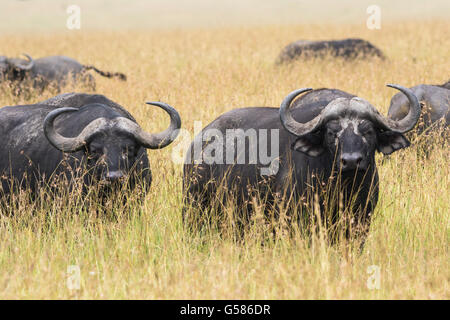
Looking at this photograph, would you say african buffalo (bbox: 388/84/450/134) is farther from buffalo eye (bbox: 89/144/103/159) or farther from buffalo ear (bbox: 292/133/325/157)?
buffalo eye (bbox: 89/144/103/159)

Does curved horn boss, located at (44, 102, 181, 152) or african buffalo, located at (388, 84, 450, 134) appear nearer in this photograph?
curved horn boss, located at (44, 102, 181, 152)

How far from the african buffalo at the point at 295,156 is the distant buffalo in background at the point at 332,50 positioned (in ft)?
31.7

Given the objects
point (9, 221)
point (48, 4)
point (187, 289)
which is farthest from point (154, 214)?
point (48, 4)

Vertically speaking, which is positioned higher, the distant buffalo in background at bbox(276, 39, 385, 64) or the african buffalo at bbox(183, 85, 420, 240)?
the distant buffalo in background at bbox(276, 39, 385, 64)

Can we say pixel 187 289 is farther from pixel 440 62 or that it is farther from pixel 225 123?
pixel 440 62

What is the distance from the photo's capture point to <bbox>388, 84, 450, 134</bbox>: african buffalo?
8305 millimetres

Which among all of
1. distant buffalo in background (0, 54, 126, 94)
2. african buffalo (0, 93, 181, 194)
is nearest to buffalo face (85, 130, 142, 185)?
african buffalo (0, 93, 181, 194)

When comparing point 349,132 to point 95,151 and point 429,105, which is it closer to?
point 95,151

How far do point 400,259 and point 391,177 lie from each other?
184 centimetres

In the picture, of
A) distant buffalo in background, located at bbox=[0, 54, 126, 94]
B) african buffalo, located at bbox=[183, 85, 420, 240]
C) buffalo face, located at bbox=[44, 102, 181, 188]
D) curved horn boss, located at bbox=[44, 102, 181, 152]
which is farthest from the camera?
distant buffalo in background, located at bbox=[0, 54, 126, 94]

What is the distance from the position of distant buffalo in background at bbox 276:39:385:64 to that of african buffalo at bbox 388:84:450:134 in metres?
7.00

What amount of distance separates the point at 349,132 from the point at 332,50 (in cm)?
1146

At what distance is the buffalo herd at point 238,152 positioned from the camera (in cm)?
509

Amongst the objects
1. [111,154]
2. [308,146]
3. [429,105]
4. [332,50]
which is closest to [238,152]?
[308,146]
